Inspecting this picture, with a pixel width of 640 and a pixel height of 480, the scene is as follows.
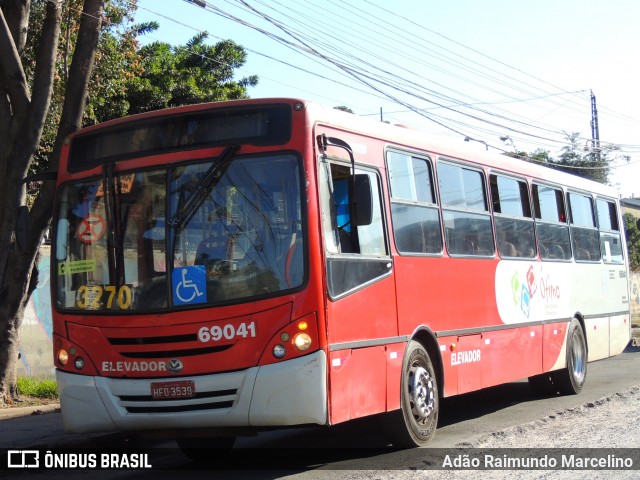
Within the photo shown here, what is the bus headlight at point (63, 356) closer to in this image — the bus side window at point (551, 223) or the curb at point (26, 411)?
the curb at point (26, 411)

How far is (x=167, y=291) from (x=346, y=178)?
1.84 meters

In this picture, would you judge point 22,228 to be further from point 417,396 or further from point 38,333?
point 38,333

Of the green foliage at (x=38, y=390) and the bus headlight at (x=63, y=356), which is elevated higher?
the bus headlight at (x=63, y=356)

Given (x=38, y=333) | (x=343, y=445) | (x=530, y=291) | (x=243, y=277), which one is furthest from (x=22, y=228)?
(x=38, y=333)

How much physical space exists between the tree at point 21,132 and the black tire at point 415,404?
→ 627 cm

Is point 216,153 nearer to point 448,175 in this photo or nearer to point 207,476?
point 207,476

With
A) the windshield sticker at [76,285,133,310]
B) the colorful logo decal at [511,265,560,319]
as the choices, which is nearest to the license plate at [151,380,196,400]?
the windshield sticker at [76,285,133,310]

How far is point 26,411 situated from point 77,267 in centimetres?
504

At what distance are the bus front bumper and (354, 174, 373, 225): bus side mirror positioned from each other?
1.20 m

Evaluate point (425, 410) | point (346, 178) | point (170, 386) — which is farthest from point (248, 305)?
point (425, 410)

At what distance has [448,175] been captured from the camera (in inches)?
408

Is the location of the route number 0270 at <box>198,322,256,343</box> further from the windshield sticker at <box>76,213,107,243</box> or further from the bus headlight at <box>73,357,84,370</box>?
the windshield sticker at <box>76,213,107,243</box>

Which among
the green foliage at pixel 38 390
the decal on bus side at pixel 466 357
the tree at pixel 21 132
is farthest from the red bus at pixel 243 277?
the green foliage at pixel 38 390

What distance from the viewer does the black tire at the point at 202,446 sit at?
9.03 metres
